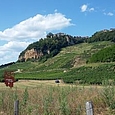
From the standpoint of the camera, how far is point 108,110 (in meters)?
9.80

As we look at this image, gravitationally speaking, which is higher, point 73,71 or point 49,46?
point 49,46

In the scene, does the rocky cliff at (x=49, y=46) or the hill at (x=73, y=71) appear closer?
the hill at (x=73, y=71)

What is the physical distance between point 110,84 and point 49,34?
608 feet

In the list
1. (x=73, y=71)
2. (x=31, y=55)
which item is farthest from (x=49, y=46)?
(x=73, y=71)

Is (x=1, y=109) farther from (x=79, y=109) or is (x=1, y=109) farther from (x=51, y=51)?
(x=51, y=51)

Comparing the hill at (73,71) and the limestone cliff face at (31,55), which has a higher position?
the limestone cliff face at (31,55)

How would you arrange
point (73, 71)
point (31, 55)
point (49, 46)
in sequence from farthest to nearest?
point (31, 55) < point (49, 46) < point (73, 71)

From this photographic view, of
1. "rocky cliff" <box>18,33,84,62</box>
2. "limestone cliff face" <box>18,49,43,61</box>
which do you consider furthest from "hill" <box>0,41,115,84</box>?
"limestone cliff face" <box>18,49,43,61</box>

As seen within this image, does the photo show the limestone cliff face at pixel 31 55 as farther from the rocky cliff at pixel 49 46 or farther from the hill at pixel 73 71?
the hill at pixel 73 71

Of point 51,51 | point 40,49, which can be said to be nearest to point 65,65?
point 51,51

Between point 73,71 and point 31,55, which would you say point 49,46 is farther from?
point 73,71

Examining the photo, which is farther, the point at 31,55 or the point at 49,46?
the point at 31,55

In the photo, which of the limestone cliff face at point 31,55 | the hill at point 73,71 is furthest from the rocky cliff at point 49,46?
the hill at point 73,71

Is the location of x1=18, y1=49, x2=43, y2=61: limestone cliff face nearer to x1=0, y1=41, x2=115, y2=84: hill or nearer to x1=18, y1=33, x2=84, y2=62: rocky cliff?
x1=18, y1=33, x2=84, y2=62: rocky cliff
